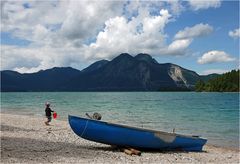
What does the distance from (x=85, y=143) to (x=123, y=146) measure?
3312 mm

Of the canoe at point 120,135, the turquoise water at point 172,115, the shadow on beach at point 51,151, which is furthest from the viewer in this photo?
the turquoise water at point 172,115

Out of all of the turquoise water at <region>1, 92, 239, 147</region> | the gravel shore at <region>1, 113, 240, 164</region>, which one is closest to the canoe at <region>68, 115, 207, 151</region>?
the gravel shore at <region>1, 113, 240, 164</region>

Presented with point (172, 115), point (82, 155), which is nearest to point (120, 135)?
point (82, 155)

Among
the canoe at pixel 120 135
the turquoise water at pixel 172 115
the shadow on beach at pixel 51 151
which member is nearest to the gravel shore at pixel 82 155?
the shadow on beach at pixel 51 151

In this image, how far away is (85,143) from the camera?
2030 cm

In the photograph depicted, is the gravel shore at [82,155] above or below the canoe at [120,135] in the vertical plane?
below

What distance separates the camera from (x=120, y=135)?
17406 millimetres

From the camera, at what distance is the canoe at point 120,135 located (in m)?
17.2

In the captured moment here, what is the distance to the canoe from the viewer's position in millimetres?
17172

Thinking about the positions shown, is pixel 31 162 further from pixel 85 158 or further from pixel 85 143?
pixel 85 143

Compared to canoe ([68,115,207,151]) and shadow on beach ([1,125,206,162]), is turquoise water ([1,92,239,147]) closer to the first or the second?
canoe ([68,115,207,151])

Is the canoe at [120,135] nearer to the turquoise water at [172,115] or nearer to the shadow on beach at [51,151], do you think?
the shadow on beach at [51,151]

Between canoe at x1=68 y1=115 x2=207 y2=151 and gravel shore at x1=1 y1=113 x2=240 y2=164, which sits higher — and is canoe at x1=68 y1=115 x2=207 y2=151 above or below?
above

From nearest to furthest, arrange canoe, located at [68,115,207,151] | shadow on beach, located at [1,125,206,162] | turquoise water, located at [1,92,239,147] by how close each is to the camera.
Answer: shadow on beach, located at [1,125,206,162] → canoe, located at [68,115,207,151] → turquoise water, located at [1,92,239,147]
